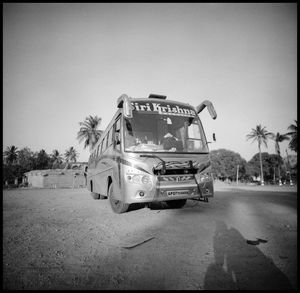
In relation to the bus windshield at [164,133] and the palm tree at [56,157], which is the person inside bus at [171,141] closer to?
the bus windshield at [164,133]

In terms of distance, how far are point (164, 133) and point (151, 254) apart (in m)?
3.49

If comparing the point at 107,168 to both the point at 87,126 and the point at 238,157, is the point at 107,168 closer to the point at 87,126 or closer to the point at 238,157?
the point at 87,126

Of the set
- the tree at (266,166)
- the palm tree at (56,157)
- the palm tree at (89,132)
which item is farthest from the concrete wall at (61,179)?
the tree at (266,166)

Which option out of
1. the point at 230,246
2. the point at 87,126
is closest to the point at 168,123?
the point at 230,246

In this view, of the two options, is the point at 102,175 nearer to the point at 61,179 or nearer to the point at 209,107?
the point at 209,107

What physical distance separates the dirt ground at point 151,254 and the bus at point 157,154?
82cm

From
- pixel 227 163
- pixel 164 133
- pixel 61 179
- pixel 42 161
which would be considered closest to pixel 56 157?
pixel 42 161

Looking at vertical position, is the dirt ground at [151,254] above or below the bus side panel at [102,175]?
below

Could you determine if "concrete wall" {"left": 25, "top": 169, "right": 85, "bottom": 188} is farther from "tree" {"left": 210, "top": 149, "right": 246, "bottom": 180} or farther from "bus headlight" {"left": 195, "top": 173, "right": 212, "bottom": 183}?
"tree" {"left": 210, "top": 149, "right": 246, "bottom": 180}

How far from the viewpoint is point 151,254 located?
3.20m

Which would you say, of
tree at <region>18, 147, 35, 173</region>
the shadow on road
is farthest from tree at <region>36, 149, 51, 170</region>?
the shadow on road

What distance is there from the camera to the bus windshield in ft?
17.6

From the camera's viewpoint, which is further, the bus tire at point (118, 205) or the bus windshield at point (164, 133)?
the bus tire at point (118, 205)

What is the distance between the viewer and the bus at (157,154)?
4938mm
